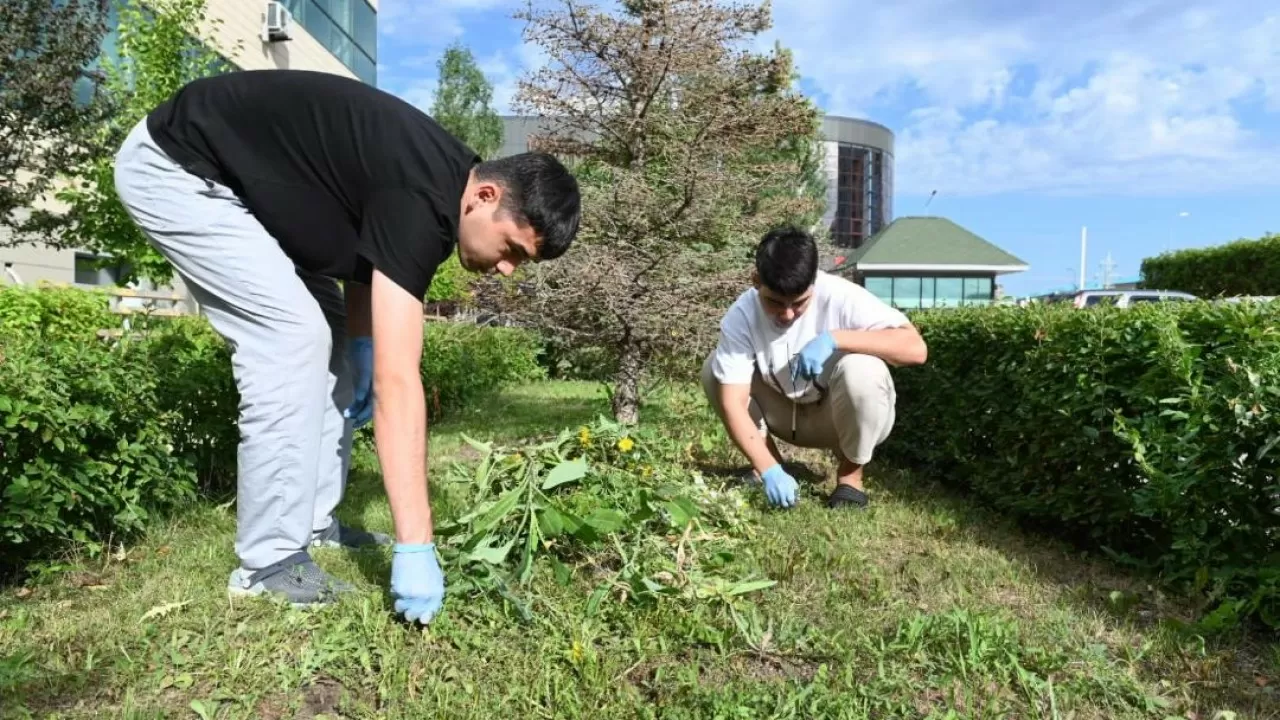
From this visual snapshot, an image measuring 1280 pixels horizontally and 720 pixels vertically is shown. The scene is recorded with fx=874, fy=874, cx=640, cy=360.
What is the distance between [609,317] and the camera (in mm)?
5359

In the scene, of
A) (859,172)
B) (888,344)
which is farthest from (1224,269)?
(859,172)

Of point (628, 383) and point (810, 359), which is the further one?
point (628, 383)

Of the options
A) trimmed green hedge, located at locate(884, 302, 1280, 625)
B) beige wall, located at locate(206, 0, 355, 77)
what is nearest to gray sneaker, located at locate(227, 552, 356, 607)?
trimmed green hedge, located at locate(884, 302, 1280, 625)

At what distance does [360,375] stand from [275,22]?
17.4 meters

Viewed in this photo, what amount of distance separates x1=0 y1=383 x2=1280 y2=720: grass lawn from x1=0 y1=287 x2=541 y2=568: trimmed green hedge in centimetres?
19

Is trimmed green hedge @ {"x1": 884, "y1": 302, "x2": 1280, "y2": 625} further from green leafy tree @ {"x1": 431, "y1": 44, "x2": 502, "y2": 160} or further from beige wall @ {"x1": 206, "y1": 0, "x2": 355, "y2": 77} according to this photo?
green leafy tree @ {"x1": 431, "y1": 44, "x2": 502, "y2": 160}

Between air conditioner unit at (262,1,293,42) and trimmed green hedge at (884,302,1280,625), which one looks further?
air conditioner unit at (262,1,293,42)

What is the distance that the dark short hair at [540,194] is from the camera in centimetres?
216

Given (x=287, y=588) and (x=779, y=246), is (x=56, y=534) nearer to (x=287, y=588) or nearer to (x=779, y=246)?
(x=287, y=588)

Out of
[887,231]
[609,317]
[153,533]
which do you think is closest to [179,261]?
[153,533]

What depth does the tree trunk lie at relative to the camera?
561 cm

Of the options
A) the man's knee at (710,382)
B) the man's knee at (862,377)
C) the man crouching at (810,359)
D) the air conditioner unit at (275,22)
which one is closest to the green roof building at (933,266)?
the air conditioner unit at (275,22)

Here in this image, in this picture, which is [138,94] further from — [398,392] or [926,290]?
[926,290]

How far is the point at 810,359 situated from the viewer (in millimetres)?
3438
